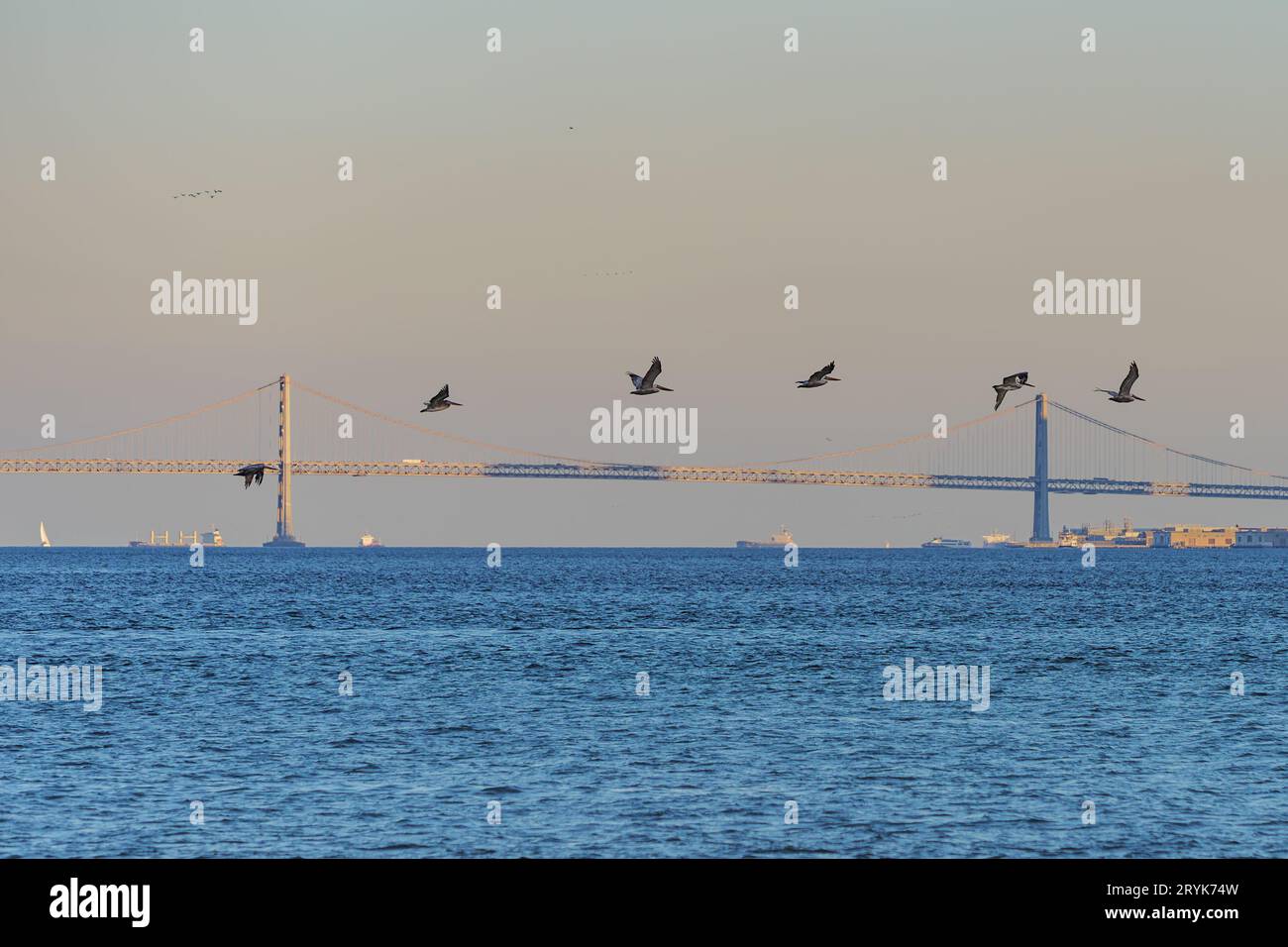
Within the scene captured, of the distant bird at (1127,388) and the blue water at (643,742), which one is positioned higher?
the distant bird at (1127,388)

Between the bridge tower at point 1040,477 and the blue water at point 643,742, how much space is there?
91.8 meters

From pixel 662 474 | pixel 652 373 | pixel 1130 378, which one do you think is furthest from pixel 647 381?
pixel 662 474

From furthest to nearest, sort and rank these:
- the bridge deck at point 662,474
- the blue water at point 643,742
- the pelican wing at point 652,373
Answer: the bridge deck at point 662,474 < the pelican wing at point 652,373 < the blue water at point 643,742

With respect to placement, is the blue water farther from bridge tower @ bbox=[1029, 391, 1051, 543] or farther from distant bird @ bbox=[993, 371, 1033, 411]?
bridge tower @ bbox=[1029, 391, 1051, 543]

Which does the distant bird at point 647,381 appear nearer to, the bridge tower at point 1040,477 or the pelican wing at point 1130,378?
the pelican wing at point 1130,378

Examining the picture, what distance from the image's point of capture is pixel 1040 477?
472 feet

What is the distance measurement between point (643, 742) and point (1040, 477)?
125789 millimetres

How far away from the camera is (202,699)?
28391mm

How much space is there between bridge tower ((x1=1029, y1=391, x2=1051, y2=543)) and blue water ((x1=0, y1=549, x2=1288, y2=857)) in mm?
91757

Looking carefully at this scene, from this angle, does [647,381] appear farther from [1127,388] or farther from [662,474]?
[662,474]

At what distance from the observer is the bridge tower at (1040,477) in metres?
142

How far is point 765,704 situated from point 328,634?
21.7 meters

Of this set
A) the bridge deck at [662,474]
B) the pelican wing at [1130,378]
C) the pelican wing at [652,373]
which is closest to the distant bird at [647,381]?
the pelican wing at [652,373]
